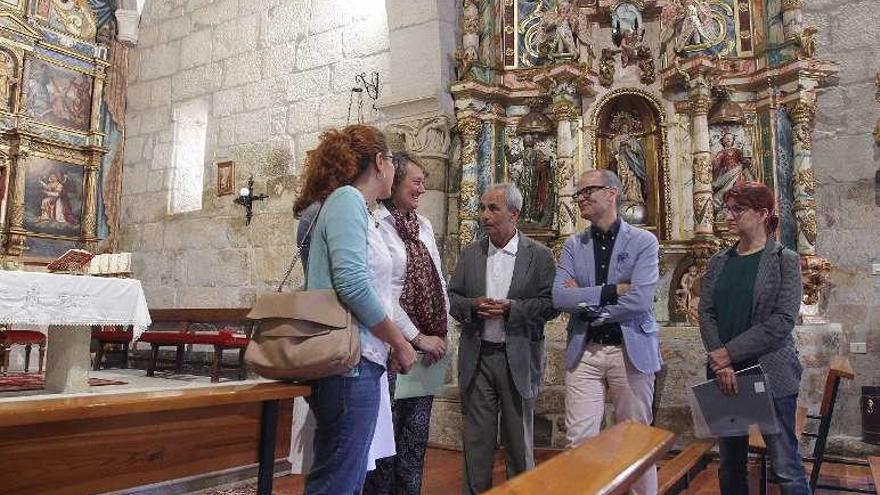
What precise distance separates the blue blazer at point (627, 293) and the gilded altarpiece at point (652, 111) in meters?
2.61

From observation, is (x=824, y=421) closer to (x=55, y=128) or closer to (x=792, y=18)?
(x=792, y=18)

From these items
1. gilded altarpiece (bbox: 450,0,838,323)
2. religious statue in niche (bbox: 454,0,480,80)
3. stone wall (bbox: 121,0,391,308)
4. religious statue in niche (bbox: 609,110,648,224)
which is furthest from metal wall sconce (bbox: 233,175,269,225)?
religious statue in niche (bbox: 609,110,648,224)

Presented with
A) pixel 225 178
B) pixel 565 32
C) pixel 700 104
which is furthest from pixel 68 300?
pixel 700 104

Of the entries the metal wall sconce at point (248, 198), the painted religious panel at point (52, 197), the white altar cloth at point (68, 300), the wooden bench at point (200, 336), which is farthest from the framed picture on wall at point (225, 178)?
the painted religious panel at point (52, 197)

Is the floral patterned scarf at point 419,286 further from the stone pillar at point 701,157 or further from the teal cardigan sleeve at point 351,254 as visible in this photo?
the stone pillar at point 701,157

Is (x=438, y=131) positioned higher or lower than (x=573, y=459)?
higher

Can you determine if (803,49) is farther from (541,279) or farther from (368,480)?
(368,480)

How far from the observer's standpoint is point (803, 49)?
487 cm

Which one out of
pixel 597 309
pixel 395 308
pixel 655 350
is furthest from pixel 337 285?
pixel 655 350

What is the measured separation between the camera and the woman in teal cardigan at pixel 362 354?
60.8 inches

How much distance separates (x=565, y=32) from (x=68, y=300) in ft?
14.1

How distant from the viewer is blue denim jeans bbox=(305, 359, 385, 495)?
154cm

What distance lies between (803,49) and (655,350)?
3.57m

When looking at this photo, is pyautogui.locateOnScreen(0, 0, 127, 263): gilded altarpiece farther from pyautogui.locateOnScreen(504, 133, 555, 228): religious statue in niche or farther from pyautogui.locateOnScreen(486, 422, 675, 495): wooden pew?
pyautogui.locateOnScreen(486, 422, 675, 495): wooden pew
